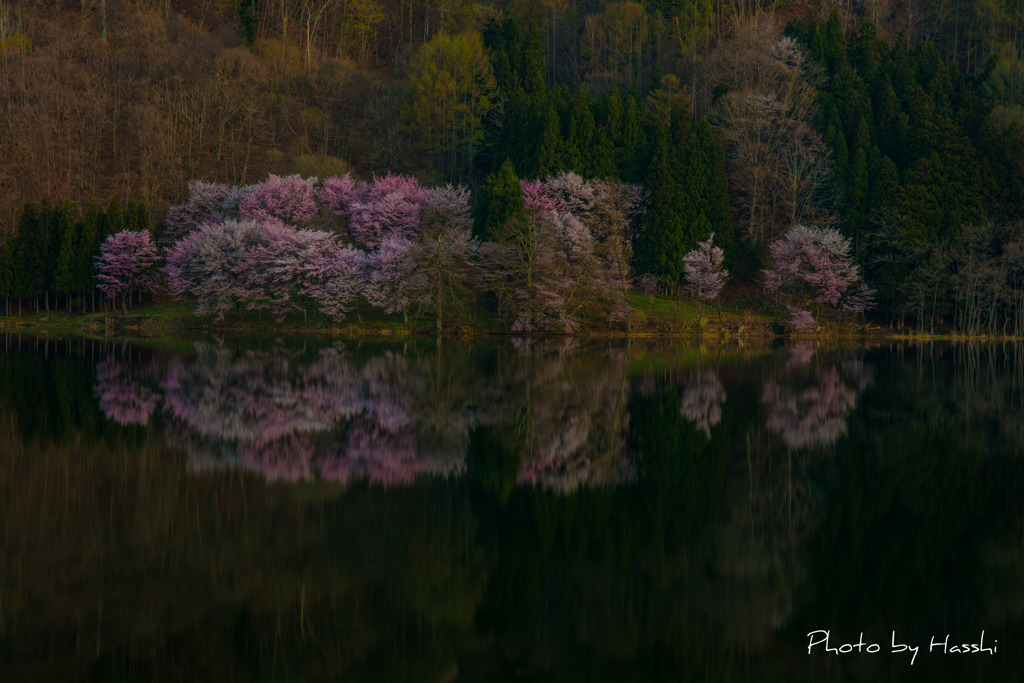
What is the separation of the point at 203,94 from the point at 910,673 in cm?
8145

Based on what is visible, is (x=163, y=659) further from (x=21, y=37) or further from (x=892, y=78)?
(x=21, y=37)

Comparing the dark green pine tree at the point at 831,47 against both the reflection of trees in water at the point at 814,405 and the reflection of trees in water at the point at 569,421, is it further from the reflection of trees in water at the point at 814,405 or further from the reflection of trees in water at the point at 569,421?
the reflection of trees in water at the point at 569,421

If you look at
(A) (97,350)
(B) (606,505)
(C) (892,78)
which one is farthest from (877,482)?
(C) (892,78)

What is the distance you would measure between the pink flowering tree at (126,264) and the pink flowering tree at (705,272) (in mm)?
39932

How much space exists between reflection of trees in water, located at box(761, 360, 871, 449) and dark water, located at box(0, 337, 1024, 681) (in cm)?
21

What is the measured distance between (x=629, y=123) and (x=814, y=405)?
163 ft

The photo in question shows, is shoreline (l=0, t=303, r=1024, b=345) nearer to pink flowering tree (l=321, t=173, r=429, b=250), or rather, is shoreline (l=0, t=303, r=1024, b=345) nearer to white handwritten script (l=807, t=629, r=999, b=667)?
pink flowering tree (l=321, t=173, r=429, b=250)

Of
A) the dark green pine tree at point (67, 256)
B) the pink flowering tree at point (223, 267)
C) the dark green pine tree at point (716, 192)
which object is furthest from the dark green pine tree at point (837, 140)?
the dark green pine tree at point (67, 256)

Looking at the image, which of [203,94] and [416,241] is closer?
[416,241]

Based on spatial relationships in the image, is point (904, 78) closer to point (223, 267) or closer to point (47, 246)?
point (223, 267)

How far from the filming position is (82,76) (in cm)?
7906

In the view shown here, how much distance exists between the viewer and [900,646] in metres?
7.92

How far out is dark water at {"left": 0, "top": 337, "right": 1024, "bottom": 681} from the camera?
7.75m

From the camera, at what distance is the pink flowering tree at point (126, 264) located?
64.1 metres
